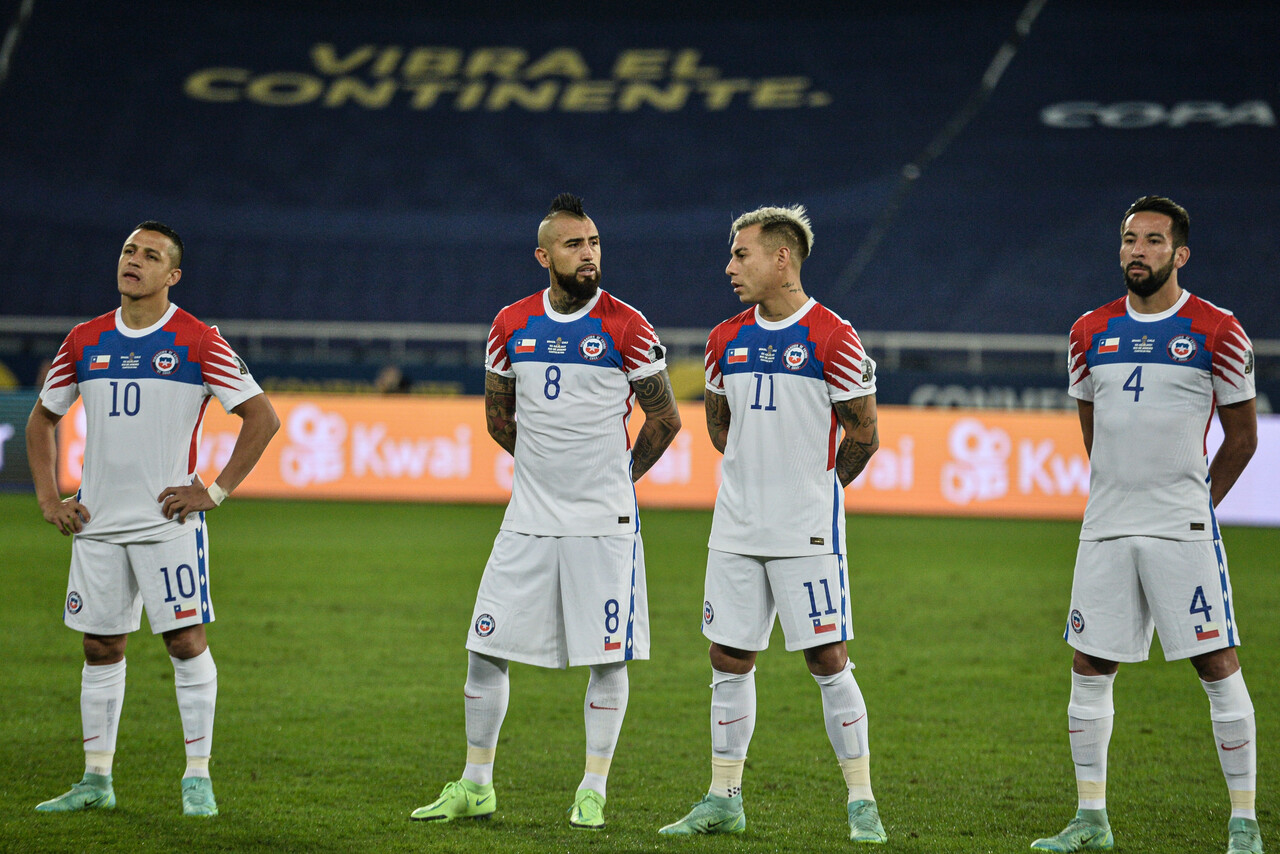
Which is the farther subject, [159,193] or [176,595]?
[159,193]

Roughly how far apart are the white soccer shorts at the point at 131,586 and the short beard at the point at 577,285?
5.08ft

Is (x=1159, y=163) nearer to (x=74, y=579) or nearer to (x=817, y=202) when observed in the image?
(x=817, y=202)

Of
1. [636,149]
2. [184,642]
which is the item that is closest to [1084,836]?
[184,642]

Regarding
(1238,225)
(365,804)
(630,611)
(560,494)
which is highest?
(1238,225)

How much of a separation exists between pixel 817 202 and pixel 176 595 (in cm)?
2767

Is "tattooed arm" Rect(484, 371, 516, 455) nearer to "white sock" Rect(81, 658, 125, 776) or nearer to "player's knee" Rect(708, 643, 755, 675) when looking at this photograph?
"player's knee" Rect(708, 643, 755, 675)

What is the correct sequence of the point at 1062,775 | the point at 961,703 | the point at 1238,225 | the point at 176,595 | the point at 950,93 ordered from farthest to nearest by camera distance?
the point at 950,93
the point at 1238,225
the point at 961,703
the point at 1062,775
the point at 176,595

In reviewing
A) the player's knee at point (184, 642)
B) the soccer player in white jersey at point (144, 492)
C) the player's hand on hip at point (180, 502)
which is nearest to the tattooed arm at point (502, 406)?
the soccer player in white jersey at point (144, 492)

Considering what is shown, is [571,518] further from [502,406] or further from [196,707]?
[196,707]

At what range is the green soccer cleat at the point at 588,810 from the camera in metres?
4.72

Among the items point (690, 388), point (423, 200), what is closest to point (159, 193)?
point (423, 200)

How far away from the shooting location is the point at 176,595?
479 cm

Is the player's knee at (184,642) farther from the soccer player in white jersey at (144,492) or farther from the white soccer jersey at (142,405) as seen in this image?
the white soccer jersey at (142,405)

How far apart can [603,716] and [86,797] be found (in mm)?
1833
